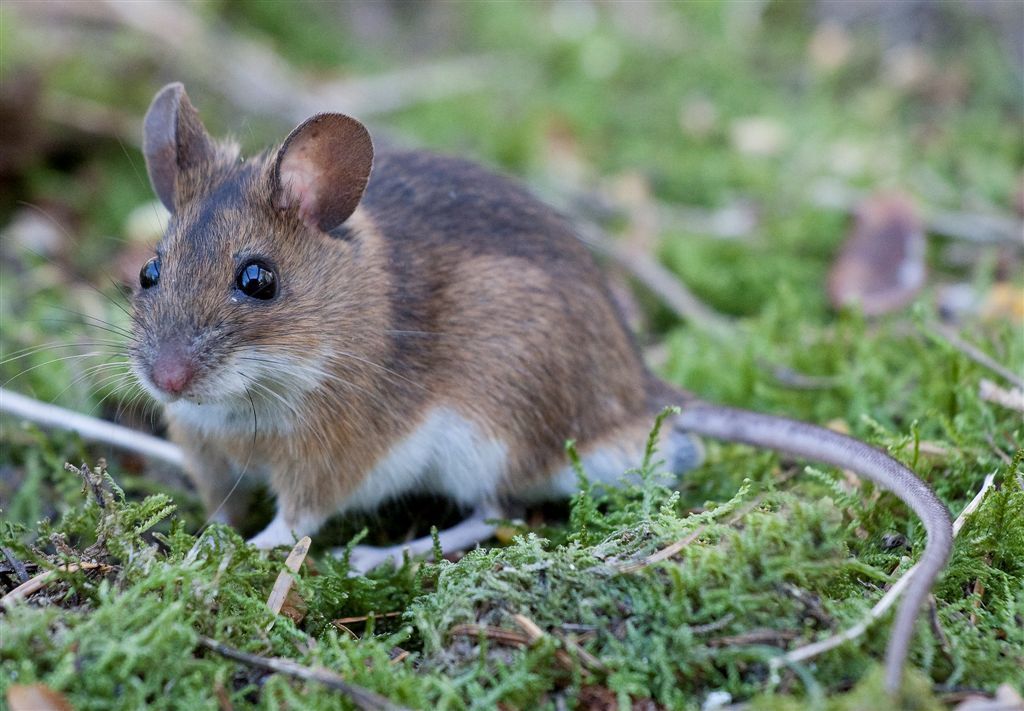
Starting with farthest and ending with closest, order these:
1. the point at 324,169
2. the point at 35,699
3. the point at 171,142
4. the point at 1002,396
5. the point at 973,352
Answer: the point at 973,352 → the point at 1002,396 → the point at 171,142 → the point at 324,169 → the point at 35,699

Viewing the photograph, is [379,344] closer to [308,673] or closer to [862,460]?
[308,673]

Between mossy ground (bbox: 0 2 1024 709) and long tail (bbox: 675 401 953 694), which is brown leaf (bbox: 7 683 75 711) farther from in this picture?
long tail (bbox: 675 401 953 694)

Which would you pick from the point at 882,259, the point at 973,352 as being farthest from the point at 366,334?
the point at 882,259

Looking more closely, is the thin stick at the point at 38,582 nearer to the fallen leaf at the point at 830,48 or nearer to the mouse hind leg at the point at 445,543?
the mouse hind leg at the point at 445,543

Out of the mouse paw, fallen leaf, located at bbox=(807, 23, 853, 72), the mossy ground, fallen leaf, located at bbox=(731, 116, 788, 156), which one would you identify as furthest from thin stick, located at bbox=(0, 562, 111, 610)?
fallen leaf, located at bbox=(807, 23, 853, 72)

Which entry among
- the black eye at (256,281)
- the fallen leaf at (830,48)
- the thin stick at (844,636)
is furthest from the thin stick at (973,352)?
the fallen leaf at (830,48)

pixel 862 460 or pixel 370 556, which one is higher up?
pixel 862 460
